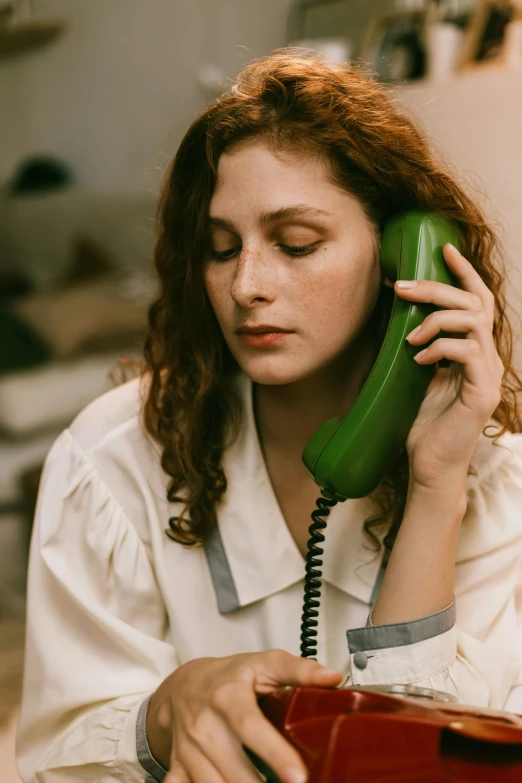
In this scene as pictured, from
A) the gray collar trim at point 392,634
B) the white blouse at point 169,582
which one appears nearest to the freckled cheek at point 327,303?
the white blouse at point 169,582

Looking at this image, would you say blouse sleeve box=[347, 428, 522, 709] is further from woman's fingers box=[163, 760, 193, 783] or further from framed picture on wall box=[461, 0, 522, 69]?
framed picture on wall box=[461, 0, 522, 69]

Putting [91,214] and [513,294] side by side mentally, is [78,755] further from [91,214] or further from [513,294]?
[91,214]

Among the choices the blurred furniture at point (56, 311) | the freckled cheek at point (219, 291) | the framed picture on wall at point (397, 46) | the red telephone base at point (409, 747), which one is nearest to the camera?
the red telephone base at point (409, 747)

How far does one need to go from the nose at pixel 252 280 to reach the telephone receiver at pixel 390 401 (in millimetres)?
148

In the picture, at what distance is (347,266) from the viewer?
0.80 metres

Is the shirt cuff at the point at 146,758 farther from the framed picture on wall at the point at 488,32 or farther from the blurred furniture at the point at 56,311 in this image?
the framed picture on wall at the point at 488,32

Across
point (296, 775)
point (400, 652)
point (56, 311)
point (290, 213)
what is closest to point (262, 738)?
point (296, 775)

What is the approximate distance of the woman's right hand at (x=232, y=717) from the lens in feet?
1.70

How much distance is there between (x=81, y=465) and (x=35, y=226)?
2.01 feet

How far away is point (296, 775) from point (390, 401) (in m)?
0.41

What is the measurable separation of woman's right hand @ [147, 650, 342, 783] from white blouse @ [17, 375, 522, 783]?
23 centimetres

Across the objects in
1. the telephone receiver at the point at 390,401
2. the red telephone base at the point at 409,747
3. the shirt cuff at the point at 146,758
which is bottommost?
the shirt cuff at the point at 146,758

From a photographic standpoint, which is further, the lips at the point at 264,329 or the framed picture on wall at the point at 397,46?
the framed picture on wall at the point at 397,46

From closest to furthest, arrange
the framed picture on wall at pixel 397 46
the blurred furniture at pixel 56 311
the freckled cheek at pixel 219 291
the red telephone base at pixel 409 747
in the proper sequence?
the red telephone base at pixel 409 747
the freckled cheek at pixel 219 291
the framed picture on wall at pixel 397 46
the blurred furniture at pixel 56 311
